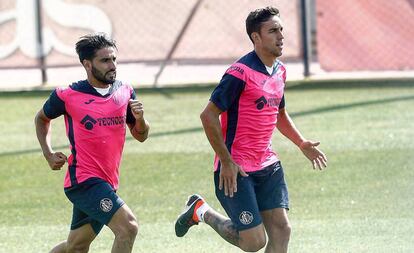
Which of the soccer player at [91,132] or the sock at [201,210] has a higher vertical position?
the soccer player at [91,132]

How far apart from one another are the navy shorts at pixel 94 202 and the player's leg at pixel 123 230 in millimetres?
46

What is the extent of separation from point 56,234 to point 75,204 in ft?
7.83

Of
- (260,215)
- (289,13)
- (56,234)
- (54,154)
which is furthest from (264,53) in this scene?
(289,13)

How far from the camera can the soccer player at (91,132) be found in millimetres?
8266

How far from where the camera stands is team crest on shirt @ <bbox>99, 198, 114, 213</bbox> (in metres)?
8.10

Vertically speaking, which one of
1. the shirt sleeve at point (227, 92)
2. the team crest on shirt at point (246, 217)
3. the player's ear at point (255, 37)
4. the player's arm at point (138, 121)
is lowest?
the team crest on shirt at point (246, 217)

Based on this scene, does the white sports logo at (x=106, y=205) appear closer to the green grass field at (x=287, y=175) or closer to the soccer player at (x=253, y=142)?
the soccer player at (x=253, y=142)

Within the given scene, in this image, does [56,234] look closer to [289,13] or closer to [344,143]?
[344,143]

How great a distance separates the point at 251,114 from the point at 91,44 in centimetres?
128

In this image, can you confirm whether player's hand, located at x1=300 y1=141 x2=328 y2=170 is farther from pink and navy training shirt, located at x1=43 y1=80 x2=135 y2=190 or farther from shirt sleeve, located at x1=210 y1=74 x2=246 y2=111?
pink and navy training shirt, located at x1=43 y1=80 x2=135 y2=190

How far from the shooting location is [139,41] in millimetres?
19094

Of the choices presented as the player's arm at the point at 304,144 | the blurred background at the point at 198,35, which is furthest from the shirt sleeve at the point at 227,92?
the blurred background at the point at 198,35

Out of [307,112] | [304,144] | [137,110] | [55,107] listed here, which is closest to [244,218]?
[304,144]

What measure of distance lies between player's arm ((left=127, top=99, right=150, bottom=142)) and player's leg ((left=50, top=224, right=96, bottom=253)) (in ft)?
2.58
